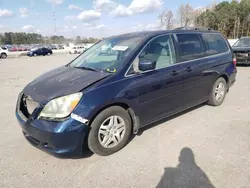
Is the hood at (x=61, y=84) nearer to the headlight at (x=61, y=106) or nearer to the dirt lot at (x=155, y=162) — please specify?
the headlight at (x=61, y=106)

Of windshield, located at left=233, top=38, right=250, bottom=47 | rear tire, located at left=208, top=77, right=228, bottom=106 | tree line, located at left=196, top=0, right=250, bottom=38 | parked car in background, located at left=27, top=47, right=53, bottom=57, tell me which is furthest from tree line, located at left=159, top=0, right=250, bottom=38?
rear tire, located at left=208, top=77, right=228, bottom=106

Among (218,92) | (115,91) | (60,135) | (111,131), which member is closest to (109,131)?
(111,131)

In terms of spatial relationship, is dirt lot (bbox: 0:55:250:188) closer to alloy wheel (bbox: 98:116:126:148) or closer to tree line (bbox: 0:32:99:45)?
alloy wheel (bbox: 98:116:126:148)

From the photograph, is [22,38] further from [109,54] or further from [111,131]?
[111,131]

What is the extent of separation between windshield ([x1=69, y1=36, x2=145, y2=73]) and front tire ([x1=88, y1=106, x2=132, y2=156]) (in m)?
0.64

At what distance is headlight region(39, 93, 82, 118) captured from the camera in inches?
104

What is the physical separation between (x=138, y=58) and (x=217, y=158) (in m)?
1.81

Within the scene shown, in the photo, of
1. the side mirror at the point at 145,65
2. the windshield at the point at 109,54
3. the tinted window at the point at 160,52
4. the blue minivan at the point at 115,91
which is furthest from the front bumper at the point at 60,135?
the tinted window at the point at 160,52

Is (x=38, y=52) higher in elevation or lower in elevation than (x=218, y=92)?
higher

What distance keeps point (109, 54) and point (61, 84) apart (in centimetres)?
104

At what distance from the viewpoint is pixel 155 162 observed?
9.46 feet

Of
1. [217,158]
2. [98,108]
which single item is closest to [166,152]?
[217,158]

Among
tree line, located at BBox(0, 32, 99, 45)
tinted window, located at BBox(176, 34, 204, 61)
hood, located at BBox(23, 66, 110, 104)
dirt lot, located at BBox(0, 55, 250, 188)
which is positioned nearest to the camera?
dirt lot, located at BBox(0, 55, 250, 188)

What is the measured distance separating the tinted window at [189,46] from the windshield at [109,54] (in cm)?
82
